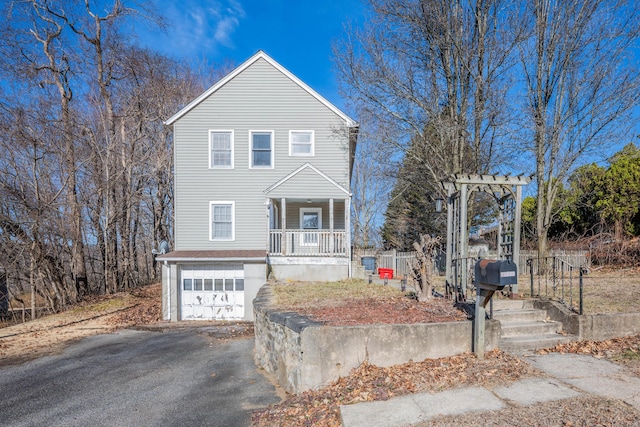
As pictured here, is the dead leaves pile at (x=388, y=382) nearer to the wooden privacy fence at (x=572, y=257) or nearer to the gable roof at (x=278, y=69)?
the gable roof at (x=278, y=69)

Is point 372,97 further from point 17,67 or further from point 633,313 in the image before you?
point 17,67

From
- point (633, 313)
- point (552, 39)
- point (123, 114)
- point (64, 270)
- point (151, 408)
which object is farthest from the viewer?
point (123, 114)

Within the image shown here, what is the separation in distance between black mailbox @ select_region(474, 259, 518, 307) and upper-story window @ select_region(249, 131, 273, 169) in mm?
11143

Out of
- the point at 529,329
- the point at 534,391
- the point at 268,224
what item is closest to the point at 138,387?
the point at 534,391

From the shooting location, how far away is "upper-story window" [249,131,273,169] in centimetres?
1456

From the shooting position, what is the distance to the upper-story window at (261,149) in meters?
14.6

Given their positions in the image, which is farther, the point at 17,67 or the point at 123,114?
the point at 123,114

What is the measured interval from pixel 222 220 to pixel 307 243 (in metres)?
3.63

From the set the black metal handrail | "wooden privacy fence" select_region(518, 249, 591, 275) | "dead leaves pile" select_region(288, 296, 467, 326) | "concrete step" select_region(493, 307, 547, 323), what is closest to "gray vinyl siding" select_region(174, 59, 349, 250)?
the black metal handrail

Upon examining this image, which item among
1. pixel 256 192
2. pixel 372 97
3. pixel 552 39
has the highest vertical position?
pixel 552 39

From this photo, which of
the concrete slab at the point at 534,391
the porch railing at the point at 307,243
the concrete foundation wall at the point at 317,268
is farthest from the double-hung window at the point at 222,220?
the concrete slab at the point at 534,391

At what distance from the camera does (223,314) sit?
1379 centimetres

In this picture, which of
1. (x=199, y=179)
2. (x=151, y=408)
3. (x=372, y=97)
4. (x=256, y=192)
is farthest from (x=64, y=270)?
(x=372, y=97)

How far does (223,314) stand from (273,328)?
8.29m
